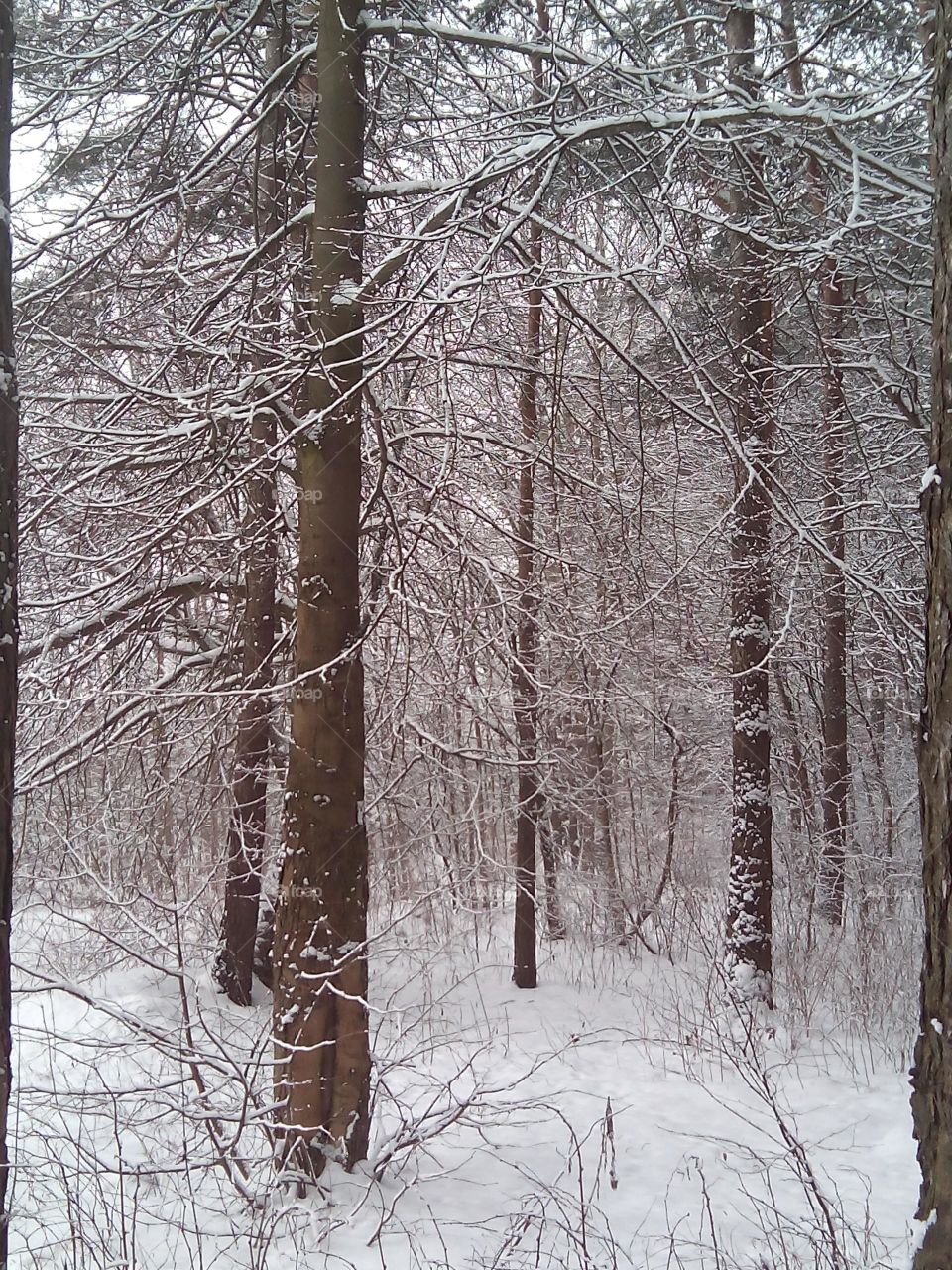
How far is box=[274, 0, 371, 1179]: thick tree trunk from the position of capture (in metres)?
4.18

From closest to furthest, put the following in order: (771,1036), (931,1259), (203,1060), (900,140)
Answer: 1. (931,1259)
2. (203,1060)
3. (900,140)
4. (771,1036)

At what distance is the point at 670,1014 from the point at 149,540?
6237 millimetres

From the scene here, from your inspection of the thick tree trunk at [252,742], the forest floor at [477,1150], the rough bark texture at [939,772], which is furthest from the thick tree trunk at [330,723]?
the rough bark texture at [939,772]

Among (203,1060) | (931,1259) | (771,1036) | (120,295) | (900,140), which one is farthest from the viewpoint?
(771,1036)

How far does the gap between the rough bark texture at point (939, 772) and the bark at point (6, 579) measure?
6.72 feet

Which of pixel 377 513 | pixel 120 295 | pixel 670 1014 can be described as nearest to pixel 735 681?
pixel 670 1014

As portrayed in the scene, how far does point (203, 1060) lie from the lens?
3633 millimetres

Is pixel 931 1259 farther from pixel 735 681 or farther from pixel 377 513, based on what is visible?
pixel 735 681

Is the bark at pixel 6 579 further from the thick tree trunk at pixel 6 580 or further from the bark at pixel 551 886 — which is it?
the bark at pixel 551 886

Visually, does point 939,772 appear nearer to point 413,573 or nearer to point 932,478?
point 932,478

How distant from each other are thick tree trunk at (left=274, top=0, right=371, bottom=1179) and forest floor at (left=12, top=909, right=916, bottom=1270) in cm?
24

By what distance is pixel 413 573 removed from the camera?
5.46 metres

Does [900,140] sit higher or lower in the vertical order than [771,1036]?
higher

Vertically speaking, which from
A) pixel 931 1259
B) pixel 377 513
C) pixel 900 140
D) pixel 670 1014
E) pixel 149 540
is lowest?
pixel 670 1014
